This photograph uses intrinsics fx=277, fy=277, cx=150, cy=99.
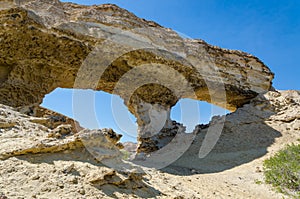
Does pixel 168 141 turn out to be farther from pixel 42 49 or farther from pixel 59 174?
pixel 59 174

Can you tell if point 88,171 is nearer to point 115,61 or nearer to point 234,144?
point 115,61

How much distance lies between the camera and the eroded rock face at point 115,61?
1038cm

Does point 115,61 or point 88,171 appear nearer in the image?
point 88,171

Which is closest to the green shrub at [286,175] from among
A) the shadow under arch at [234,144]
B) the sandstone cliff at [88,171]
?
the sandstone cliff at [88,171]

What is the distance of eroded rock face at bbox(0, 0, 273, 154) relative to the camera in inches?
408

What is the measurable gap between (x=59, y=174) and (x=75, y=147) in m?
Result: 0.96

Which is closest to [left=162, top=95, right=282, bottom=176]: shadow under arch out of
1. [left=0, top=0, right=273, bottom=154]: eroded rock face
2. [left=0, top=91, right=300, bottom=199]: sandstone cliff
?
[left=0, top=91, right=300, bottom=199]: sandstone cliff

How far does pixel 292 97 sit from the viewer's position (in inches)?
594

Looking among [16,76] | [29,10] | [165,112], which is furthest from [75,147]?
[165,112]

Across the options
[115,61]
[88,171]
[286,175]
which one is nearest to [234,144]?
[286,175]

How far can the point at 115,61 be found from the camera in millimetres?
12445

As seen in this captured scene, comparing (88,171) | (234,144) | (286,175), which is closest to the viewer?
(88,171)

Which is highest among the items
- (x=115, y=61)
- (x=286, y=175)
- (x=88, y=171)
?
(x=115, y=61)

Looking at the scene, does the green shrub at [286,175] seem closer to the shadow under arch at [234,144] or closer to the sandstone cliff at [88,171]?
the sandstone cliff at [88,171]
